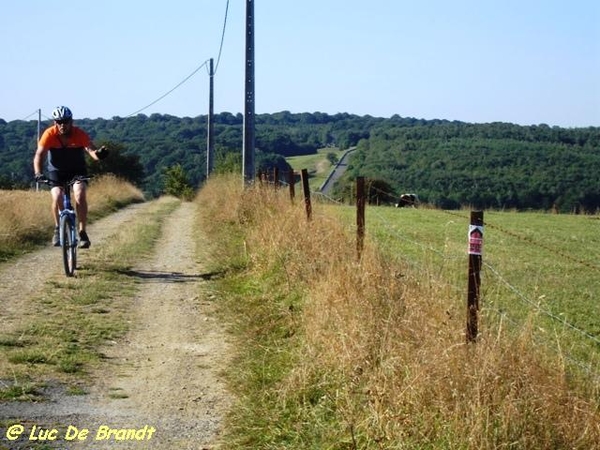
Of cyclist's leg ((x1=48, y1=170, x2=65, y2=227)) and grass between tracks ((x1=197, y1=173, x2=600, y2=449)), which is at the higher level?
cyclist's leg ((x1=48, y1=170, x2=65, y2=227))

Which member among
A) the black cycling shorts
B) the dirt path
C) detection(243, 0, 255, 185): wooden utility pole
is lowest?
the dirt path

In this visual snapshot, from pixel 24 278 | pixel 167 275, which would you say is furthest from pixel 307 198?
pixel 24 278

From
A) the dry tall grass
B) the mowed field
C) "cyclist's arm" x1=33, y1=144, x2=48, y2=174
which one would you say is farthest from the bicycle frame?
the mowed field

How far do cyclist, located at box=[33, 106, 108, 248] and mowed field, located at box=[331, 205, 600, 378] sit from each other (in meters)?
3.64

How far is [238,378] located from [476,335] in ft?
5.88

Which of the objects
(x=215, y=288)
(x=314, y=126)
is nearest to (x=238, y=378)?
(x=215, y=288)

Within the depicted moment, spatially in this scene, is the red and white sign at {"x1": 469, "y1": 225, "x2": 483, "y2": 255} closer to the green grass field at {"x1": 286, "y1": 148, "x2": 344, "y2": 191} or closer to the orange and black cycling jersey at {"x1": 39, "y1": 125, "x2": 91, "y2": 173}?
the orange and black cycling jersey at {"x1": 39, "y1": 125, "x2": 91, "y2": 173}

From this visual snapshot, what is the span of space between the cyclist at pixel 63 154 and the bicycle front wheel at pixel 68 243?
0.15 meters

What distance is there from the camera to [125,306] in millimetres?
8227

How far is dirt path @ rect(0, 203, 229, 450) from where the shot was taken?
4844 mm

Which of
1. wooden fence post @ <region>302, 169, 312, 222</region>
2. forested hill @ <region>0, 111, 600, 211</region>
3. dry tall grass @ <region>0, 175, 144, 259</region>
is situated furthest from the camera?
forested hill @ <region>0, 111, 600, 211</region>

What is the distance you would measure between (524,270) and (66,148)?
699cm

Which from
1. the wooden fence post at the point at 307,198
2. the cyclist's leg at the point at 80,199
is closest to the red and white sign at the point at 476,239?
the wooden fence post at the point at 307,198

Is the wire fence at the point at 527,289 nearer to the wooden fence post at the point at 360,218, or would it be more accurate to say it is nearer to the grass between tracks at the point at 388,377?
the grass between tracks at the point at 388,377
